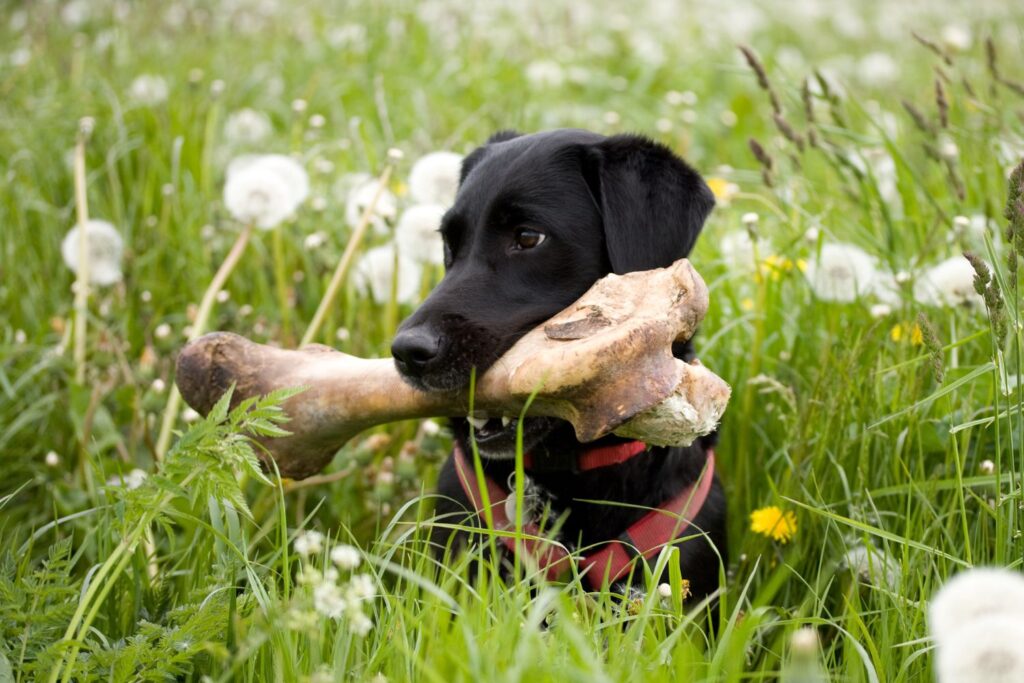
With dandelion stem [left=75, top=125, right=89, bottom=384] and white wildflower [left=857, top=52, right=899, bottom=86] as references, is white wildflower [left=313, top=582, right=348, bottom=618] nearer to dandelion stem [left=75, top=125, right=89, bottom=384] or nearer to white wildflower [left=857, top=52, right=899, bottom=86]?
dandelion stem [left=75, top=125, right=89, bottom=384]

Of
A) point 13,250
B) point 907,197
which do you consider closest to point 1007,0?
point 907,197

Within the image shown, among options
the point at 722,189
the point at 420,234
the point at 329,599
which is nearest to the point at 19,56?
the point at 420,234

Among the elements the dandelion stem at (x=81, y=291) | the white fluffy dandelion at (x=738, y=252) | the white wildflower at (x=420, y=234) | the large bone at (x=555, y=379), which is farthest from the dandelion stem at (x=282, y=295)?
the white fluffy dandelion at (x=738, y=252)

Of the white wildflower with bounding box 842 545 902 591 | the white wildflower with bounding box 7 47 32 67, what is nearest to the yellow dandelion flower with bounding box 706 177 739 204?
the white wildflower with bounding box 842 545 902 591

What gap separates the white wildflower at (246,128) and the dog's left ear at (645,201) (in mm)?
2905

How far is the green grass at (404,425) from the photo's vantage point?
1.84 m

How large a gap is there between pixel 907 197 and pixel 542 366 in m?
2.22

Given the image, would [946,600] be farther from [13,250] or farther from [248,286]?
[13,250]

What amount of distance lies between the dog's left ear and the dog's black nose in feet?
1.71

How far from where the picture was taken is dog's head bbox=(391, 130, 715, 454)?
238cm

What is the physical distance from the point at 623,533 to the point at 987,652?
50.3 inches

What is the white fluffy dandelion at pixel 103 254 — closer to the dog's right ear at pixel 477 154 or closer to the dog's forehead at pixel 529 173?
the dog's right ear at pixel 477 154

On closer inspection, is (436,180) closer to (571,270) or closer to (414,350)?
(571,270)

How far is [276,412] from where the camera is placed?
6.56 ft
